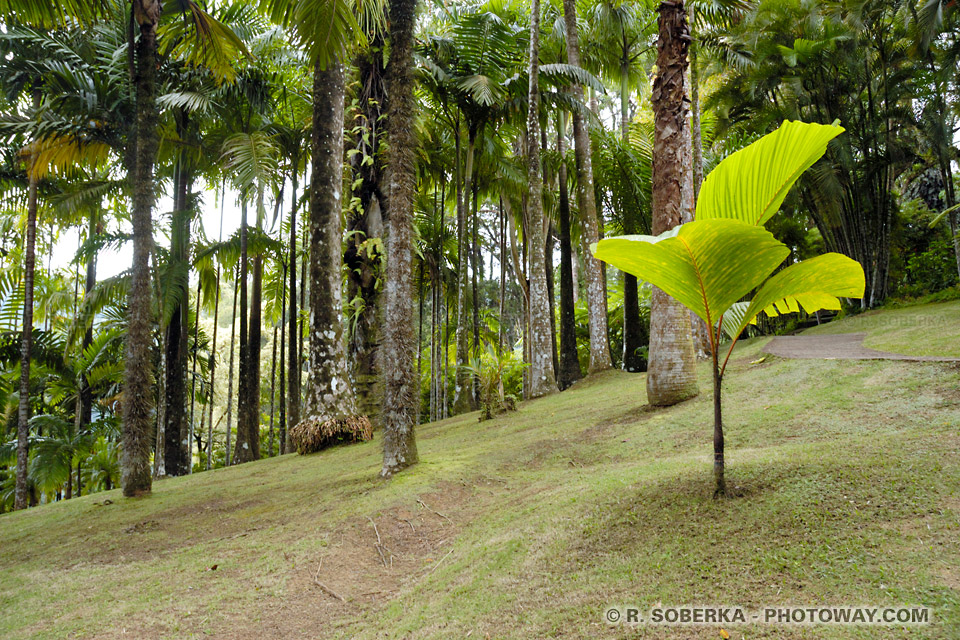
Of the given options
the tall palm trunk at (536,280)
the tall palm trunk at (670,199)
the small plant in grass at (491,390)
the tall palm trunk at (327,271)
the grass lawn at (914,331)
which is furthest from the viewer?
the tall palm trunk at (536,280)

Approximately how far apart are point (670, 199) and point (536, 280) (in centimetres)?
413

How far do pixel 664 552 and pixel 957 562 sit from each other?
109cm

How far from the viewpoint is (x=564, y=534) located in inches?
124

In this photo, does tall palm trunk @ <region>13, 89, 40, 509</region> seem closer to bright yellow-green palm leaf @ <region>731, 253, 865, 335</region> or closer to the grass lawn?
bright yellow-green palm leaf @ <region>731, 253, 865, 335</region>

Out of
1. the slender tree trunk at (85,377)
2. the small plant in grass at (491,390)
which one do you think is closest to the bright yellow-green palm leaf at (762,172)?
the small plant in grass at (491,390)

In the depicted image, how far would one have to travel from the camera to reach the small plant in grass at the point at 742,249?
7.52 ft

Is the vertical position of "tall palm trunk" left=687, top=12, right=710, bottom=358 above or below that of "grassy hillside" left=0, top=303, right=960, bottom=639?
above

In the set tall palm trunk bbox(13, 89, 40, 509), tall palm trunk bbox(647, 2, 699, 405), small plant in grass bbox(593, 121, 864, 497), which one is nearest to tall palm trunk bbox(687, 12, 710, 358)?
tall palm trunk bbox(647, 2, 699, 405)

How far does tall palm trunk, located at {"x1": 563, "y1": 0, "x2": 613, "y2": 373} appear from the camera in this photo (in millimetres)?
10867

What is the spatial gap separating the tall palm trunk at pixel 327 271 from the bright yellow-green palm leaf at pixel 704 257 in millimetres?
6840

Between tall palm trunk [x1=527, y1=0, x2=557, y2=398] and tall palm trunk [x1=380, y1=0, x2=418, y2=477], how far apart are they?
4.95m

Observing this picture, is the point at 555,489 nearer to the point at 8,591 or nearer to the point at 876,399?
the point at 876,399

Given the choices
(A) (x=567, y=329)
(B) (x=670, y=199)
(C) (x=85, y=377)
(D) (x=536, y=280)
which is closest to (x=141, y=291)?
(D) (x=536, y=280)

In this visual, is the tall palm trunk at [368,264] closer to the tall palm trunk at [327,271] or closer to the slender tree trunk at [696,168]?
the tall palm trunk at [327,271]
